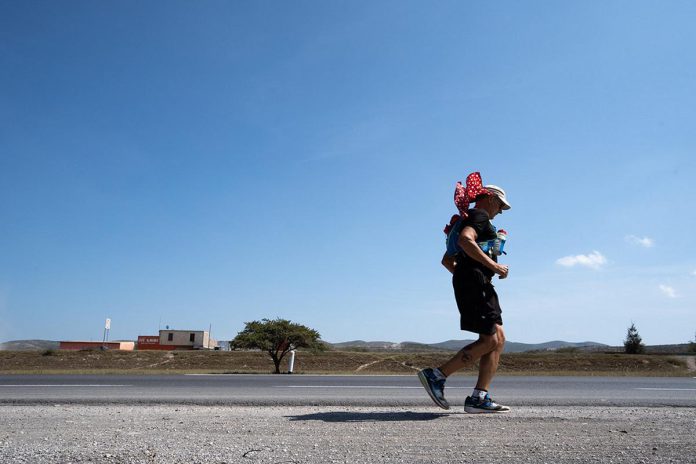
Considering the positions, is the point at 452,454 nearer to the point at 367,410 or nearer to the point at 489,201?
the point at 367,410

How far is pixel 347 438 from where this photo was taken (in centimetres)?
315

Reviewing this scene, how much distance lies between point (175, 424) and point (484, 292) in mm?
2510

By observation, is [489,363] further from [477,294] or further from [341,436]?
[341,436]

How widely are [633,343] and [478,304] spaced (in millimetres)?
63961

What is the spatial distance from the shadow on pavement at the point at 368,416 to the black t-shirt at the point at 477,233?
118 centimetres

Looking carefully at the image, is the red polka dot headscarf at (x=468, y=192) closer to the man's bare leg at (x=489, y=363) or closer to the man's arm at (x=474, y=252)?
the man's arm at (x=474, y=252)

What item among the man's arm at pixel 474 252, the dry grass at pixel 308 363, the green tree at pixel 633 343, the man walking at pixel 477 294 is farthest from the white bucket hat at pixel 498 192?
the green tree at pixel 633 343

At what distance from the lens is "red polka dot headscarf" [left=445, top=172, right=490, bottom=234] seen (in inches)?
183

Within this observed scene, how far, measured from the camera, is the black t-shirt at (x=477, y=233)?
4.26m

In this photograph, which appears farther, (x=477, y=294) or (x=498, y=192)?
(x=498, y=192)

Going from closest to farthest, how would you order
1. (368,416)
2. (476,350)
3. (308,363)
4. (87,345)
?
(368,416) → (476,350) → (308,363) → (87,345)

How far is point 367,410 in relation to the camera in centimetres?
461

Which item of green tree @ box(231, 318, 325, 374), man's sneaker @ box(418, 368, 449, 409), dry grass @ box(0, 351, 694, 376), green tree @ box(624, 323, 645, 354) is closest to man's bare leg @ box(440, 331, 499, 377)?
man's sneaker @ box(418, 368, 449, 409)

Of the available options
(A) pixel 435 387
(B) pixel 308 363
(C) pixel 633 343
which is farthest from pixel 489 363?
(C) pixel 633 343
